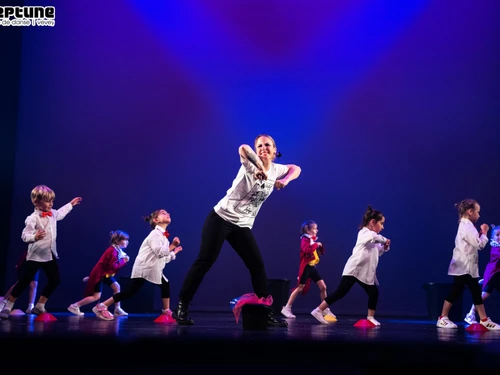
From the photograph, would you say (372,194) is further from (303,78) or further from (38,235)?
(38,235)

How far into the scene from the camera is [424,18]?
10.1 metres

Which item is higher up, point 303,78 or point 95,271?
point 303,78

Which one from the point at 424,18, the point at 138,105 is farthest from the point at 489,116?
the point at 138,105

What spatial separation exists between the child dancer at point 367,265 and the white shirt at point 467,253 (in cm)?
76

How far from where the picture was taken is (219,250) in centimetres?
520

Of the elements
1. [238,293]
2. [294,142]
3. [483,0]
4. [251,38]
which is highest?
[483,0]

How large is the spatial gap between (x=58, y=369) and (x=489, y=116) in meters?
9.07

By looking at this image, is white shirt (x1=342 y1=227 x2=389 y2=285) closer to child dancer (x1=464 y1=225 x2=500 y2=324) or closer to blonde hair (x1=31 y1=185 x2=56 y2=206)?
child dancer (x1=464 y1=225 x2=500 y2=324)

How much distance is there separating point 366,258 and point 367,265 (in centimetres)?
8

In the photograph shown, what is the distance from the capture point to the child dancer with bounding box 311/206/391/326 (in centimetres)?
705

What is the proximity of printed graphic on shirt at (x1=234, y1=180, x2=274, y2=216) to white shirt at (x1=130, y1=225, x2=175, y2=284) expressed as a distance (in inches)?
→ 87.3

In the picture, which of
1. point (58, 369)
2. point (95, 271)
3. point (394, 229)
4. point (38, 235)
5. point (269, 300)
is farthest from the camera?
point (394, 229)

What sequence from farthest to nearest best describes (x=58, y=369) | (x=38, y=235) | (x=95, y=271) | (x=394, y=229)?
(x=394, y=229)
(x=95, y=271)
(x=38, y=235)
(x=58, y=369)

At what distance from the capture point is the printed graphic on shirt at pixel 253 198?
5.16 meters
